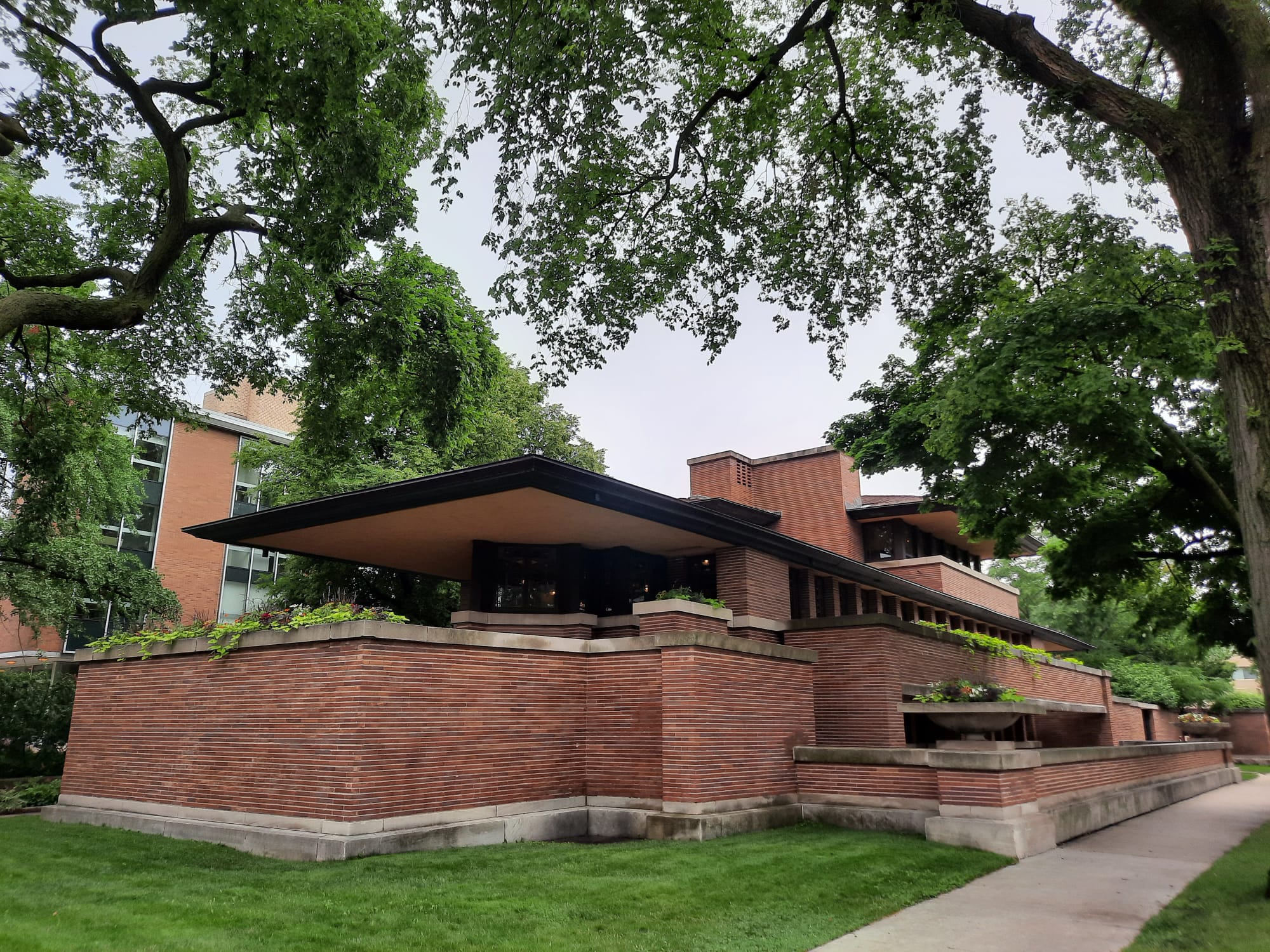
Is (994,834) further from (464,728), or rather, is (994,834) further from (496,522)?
(496,522)

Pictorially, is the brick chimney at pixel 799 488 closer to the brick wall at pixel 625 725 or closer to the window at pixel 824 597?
the window at pixel 824 597

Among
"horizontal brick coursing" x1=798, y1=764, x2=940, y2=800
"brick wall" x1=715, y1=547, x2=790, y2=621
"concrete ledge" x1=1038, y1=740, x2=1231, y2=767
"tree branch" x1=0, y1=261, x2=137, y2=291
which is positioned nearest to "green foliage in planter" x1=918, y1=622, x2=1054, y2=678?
"concrete ledge" x1=1038, y1=740, x2=1231, y2=767

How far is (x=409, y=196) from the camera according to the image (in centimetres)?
1510

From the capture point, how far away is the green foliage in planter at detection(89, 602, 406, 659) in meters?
10.9

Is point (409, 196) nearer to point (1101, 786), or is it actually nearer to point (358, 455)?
point (358, 455)

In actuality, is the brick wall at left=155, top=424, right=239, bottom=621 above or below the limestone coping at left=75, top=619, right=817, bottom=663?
above

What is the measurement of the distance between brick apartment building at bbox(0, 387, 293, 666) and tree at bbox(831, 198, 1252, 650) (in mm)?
31659

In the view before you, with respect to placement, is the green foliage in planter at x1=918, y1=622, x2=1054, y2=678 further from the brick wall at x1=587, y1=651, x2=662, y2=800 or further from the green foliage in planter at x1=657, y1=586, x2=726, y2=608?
the brick wall at x1=587, y1=651, x2=662, y2=800

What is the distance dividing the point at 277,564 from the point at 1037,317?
2986cm

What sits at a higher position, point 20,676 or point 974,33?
point 974,33

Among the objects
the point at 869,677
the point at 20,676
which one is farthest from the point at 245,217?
the point at 20,676

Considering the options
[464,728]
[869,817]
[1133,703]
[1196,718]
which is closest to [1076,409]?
[869,817]

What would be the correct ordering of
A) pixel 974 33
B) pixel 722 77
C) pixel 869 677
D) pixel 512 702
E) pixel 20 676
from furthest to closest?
pixel 20 676
pixel 869 677
pixel 512 702
pixel 722 77
pixel 974 33

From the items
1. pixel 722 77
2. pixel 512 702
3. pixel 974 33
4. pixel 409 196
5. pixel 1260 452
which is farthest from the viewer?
pixel 409 196
